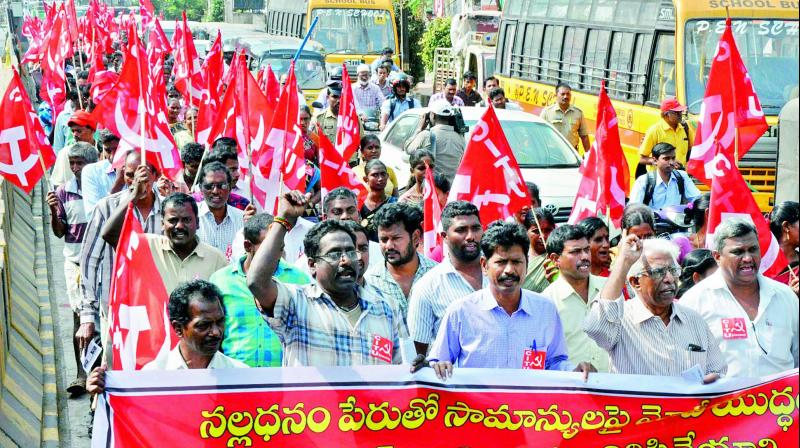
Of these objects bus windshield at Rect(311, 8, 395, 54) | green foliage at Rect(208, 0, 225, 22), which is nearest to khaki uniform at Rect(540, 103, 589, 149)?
bus windshield at Rect(311, 8, 395, 54)

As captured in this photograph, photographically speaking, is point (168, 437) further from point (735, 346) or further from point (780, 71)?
point (780, 71)

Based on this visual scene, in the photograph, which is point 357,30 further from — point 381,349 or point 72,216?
point 381,349

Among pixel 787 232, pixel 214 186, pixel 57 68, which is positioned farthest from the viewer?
pixel 57 68

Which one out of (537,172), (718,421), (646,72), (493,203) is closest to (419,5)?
(646,72)

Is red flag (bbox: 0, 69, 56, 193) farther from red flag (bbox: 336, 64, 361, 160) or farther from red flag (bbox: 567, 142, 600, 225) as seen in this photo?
red flag (bbox: 567, 142, 600, 225)

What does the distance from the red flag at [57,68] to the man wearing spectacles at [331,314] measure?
1169cm

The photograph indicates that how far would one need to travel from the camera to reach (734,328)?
614 centimetres

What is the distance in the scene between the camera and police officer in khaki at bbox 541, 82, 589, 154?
15.6m

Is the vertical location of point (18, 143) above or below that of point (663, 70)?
below

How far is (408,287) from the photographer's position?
6.95m

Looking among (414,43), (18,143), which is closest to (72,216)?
(18,143)

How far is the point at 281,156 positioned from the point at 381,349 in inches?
177

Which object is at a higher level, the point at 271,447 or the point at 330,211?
the point at 330,211

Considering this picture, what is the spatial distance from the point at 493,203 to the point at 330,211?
122 centimetres
